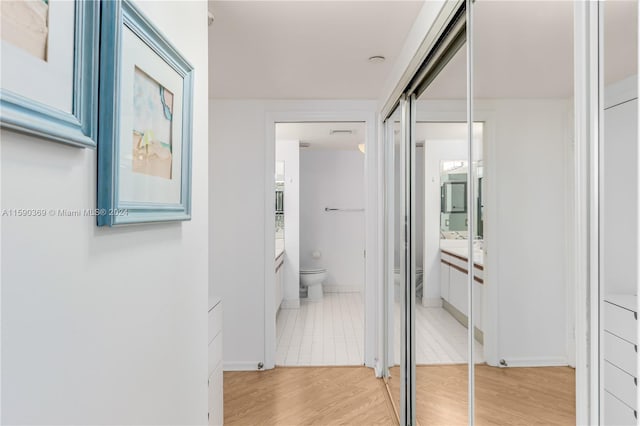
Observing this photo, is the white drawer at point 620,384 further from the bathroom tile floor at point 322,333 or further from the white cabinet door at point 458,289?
the bathroom tile floor at point 322,333

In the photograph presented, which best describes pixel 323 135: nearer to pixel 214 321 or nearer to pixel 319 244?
pixel 319 244

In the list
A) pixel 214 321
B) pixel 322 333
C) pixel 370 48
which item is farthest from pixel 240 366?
pixel 370 48

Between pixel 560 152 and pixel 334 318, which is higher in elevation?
pixel 560 152

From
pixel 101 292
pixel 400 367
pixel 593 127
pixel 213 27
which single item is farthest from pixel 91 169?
pixel 400 367

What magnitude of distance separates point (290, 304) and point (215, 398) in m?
3.49

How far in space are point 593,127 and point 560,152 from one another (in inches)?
4.5

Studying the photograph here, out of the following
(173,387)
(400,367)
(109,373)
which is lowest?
(400,367)

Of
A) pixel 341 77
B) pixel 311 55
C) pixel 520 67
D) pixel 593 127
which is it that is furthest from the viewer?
pixel 341 77

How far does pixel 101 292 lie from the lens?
0.82m

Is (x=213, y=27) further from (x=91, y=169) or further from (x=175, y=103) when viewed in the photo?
(x=91, y=169)

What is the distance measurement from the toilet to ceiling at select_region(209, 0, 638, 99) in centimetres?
317

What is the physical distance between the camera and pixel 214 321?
192 cm

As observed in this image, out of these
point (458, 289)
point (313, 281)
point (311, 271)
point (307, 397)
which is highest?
point (458, 289)

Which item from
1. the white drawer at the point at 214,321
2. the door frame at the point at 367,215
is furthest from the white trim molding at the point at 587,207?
the door frame at the point at 367,215
